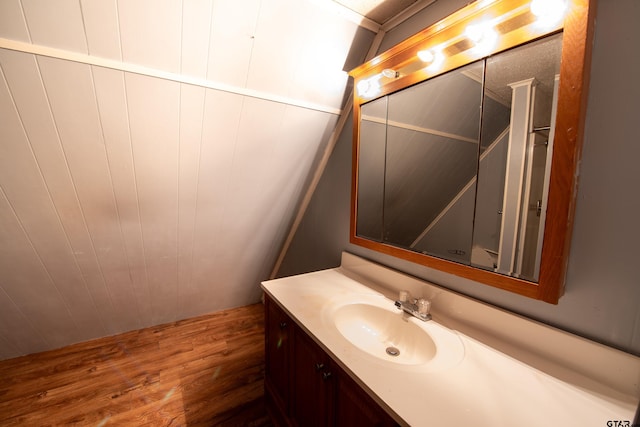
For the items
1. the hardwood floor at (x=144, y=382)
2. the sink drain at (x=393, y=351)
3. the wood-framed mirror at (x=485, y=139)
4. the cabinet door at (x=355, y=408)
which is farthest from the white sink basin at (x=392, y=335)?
the hardwood floor at (x=144, y=382)

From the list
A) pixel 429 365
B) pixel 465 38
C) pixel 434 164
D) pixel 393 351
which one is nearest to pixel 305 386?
pixel 393 351

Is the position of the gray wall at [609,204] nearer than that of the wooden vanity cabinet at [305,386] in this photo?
Yes

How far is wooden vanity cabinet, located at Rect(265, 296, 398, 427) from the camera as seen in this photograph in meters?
0.78

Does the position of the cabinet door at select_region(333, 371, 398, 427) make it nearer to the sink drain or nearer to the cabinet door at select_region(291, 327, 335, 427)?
the cabinet door at select_region(291, 327, 335, 427)

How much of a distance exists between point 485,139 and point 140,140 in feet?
4.98

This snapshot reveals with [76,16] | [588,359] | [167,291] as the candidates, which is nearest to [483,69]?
[588,359]

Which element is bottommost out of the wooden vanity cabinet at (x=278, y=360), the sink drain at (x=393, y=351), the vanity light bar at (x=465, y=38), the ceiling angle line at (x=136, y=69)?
the wooden vanity cabinet at (x=278, y=360)

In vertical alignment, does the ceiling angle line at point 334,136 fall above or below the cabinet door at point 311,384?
above

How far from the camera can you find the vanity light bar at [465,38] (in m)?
0.76

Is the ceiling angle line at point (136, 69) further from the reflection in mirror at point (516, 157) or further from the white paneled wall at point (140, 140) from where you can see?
the reflection in mirror at point (516, 157)

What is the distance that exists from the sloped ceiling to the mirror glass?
483mm

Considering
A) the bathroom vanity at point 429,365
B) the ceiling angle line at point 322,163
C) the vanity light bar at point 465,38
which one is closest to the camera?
the bathroom vanity at point 429,365

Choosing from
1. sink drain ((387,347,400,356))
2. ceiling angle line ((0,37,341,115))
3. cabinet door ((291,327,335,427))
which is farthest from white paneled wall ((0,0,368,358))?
sink drain ((387,347,400,356))

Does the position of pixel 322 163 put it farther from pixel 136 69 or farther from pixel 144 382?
pixel 144 382
